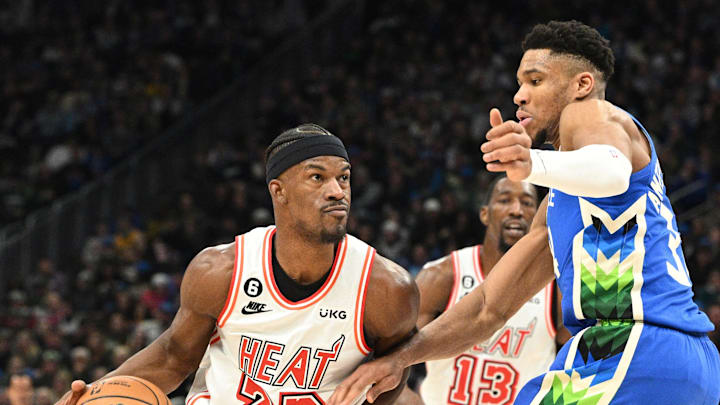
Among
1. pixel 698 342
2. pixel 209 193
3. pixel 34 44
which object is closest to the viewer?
pixel 698 342

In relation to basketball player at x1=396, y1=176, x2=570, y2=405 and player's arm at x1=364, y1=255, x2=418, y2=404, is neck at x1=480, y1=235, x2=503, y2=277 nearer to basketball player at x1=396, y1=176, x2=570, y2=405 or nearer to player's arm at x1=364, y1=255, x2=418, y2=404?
basketball player at x1=396, y1=176, x2=570, y2=405

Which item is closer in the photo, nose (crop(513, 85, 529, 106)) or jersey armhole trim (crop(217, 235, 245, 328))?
nose (crop(513, 85, 529, 106))

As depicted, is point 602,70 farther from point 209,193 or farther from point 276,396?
point 209,193

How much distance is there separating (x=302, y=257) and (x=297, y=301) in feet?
0.62

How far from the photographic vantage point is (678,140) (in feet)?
38.9

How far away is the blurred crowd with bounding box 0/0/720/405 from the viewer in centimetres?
1169

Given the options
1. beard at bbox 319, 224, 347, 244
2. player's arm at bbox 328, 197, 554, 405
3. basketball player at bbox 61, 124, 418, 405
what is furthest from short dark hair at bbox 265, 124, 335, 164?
player's arm at bbox 328, 197, 554, 405

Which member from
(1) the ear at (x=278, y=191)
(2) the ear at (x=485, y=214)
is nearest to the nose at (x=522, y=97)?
(1) the ear at (x=278, y=191)

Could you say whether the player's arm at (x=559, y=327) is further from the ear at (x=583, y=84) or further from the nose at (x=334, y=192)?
the ear at (x=583, y=84)

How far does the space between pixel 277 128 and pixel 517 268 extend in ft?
37.8

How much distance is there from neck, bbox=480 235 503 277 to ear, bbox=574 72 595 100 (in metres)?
2.30

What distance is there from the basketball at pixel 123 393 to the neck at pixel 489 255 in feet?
7.75

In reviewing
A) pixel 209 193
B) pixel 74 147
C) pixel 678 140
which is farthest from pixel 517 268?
pixel 74 147

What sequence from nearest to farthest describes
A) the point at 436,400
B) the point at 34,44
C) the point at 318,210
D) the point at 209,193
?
the point at 318,210 → the point at 436,400 → the point at 209,193 → the point at 34,44
